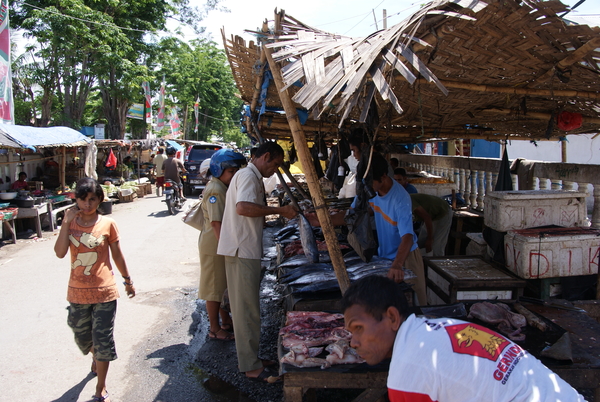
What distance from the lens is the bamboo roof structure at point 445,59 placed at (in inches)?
99.3

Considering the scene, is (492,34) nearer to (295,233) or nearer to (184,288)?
(295,233)

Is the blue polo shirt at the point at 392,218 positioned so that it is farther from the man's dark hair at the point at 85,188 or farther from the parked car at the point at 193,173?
the parked car at the point at 193,173

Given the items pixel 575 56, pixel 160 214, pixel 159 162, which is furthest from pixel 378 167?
pixel 159 162

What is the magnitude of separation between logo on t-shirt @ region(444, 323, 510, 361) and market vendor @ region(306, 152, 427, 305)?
84.0 inches

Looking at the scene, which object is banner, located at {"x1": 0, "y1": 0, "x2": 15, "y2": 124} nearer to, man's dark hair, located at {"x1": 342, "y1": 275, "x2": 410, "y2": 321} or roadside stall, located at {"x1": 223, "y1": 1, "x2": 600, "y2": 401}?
roadside stall, located at {"x1": 223, "y1": 1, "x2": 600, "y2": 401}

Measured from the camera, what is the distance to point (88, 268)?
12.1 ft

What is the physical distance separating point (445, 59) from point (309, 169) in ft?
4.17

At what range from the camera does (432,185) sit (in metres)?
7.93

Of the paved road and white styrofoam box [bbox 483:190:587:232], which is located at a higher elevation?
white styrofoam box [bbox 483:190:587:232]

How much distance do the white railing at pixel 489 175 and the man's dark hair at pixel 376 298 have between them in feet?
14.5

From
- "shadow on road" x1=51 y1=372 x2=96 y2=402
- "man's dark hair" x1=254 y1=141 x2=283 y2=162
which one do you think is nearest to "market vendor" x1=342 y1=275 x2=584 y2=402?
"man's dark hair" x1=254 y1=141 x2=283 y2=162

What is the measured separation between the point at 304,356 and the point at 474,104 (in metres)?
3.22

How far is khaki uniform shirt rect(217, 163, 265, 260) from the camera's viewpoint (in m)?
3.83

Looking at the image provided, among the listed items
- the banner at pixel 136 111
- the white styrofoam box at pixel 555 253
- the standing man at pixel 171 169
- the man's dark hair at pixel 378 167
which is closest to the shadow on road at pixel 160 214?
the standing man at pixel 171 169
